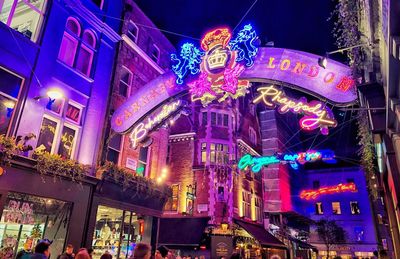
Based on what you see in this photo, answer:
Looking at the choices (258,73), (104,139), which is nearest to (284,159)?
(258,73)

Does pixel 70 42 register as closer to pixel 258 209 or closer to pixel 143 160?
pixel 143 160

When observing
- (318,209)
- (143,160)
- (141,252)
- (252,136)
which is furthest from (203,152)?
(318,209)

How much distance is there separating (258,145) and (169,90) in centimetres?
2251

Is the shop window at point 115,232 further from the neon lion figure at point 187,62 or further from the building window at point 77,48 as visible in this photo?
the neon lion figure at point 187,62

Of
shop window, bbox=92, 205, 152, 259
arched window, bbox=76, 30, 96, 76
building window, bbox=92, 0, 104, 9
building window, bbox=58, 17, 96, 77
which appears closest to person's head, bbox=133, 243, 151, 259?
shop window, bbox=92, 205, 152, 259

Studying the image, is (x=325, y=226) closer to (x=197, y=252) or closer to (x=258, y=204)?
(x=258, y=204)

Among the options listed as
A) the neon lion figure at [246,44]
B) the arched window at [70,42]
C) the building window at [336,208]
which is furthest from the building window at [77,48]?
the building window at [336,208]

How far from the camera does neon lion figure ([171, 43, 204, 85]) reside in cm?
1195

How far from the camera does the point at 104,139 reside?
14.1 m

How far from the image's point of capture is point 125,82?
1673cm

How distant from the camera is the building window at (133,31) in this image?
17708 mm

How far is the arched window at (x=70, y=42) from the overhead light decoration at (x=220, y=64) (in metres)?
5.21

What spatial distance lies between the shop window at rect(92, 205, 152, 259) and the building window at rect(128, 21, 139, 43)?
9.90 metres

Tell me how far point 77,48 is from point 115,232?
28.2 feet
